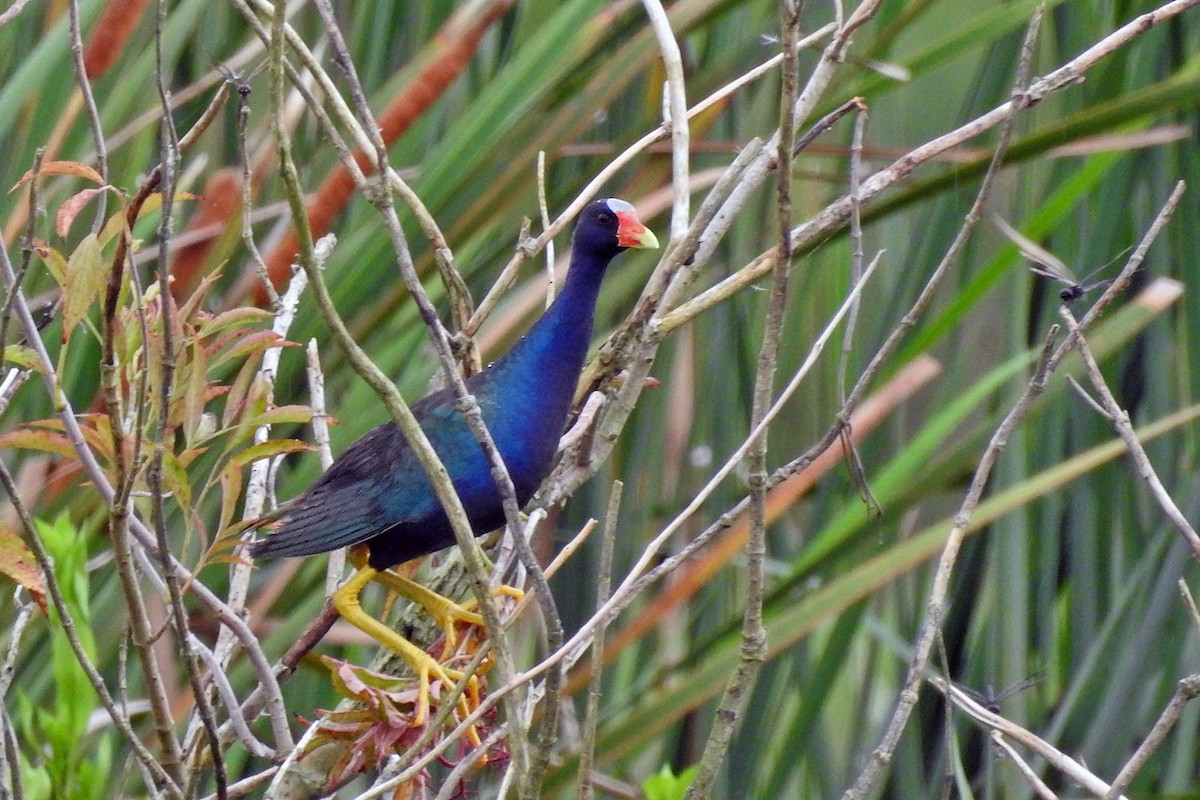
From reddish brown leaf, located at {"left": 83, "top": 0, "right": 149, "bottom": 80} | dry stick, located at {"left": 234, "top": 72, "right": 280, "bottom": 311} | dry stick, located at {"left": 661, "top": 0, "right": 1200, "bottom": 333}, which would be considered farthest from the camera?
reddish brown leaf, located at {"left": 83, "top": 0, "right": 149, "bottom": 80}

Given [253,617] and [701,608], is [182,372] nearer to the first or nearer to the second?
[253,617]

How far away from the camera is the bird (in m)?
1.58

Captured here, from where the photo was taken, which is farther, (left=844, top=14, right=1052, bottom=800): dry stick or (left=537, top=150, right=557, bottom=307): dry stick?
(left=537, top=150, right=557, bottom=307): dry stick

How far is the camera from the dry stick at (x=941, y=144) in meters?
1.26

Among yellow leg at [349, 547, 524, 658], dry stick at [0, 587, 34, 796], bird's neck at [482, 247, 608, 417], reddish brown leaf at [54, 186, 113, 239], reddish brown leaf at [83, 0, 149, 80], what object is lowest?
yellow leg at [349, 547, 524, 658]

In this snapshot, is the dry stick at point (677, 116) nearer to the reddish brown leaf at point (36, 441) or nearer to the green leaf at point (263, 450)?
the green leaf at point (263, 450)

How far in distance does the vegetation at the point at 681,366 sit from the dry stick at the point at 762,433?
12 cm

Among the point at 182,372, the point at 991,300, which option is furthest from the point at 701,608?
the point at 182,372

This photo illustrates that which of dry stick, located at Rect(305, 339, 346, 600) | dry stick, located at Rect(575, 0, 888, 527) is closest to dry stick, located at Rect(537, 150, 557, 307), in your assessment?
dry stick, located at Rect(575, 0, 888, 527)

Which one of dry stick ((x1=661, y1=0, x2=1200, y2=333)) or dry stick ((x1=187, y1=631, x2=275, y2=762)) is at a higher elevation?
dry stick ((x1=661, y1=0, x2=1200, y2=333))

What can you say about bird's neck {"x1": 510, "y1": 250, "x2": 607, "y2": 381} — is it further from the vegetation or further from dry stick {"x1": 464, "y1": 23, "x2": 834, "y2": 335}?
dry stick {"x1": 464, "y1": 23, "x2": 834, "y2": 335}

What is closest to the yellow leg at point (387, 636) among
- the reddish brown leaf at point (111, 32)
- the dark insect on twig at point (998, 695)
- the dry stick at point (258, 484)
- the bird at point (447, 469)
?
the bird at point (447, 469)

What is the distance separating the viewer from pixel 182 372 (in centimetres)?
109

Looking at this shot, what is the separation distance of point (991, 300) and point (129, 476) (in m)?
1.69
